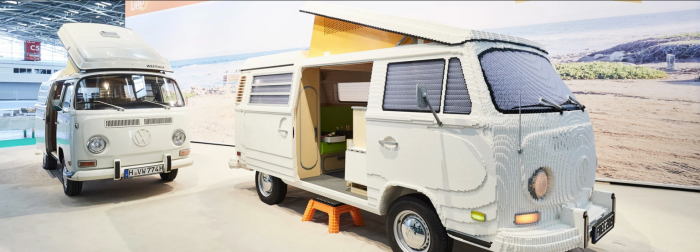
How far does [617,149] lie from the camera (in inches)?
258

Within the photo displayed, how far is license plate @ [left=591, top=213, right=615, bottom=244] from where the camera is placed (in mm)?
2891

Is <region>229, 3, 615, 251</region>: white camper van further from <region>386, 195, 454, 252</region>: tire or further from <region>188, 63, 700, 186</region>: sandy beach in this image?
<region>188, 63, 700, 186</region>: sandy beach

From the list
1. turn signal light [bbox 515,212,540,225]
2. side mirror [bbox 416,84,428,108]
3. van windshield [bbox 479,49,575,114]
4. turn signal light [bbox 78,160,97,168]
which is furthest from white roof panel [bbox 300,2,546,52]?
turn signal light [bbox 78,160,97,168]

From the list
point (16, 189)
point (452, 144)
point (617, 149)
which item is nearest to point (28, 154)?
point (16, 189)

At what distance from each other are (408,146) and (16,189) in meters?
6.57

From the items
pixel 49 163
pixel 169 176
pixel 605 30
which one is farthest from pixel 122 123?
pixel 605 30

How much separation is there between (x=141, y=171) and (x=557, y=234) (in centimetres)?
519

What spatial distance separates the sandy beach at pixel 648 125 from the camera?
19.7 ft

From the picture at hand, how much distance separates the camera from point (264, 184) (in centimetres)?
543

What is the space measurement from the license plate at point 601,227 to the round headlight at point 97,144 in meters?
5.66

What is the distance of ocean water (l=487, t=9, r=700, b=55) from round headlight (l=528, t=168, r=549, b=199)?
4.90m

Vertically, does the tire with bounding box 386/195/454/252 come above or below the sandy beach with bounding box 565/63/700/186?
below

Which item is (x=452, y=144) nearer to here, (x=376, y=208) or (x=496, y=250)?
(x=496, y=250)

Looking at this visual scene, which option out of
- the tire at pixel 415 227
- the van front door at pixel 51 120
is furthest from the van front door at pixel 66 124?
the tire at pixel 415 227
